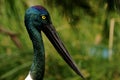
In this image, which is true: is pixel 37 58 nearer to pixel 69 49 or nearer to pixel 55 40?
pixel 55 40

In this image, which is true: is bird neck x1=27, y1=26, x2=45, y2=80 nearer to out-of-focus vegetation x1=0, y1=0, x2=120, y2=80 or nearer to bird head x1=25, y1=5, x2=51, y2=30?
bird head x1=25, y1=5, x2=51, y2=30

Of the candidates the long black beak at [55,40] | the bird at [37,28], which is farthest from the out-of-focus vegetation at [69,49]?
the bird at [37,28]

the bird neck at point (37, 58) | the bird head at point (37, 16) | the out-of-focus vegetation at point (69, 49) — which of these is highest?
the bird head at point (37, 16)

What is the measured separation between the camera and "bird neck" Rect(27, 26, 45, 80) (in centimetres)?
358

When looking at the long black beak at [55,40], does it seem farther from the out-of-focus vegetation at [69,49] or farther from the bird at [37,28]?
the out-of-focus vegetation at [69,49]

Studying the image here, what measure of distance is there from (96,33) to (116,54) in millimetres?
321

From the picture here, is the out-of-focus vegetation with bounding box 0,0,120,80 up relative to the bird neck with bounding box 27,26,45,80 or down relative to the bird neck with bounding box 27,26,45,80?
down

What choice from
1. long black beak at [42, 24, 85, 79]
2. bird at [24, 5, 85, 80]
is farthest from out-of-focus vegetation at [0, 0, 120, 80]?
bird at [24, 5, 85, 80]

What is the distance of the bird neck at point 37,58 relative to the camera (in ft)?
11.8

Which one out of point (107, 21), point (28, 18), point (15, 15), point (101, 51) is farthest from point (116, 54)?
point (28, 18)

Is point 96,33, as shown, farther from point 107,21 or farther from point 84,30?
point 107,21

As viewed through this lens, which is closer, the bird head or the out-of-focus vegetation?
the bird head

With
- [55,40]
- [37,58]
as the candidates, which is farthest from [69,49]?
[37,58]

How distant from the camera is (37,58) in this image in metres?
3.62
